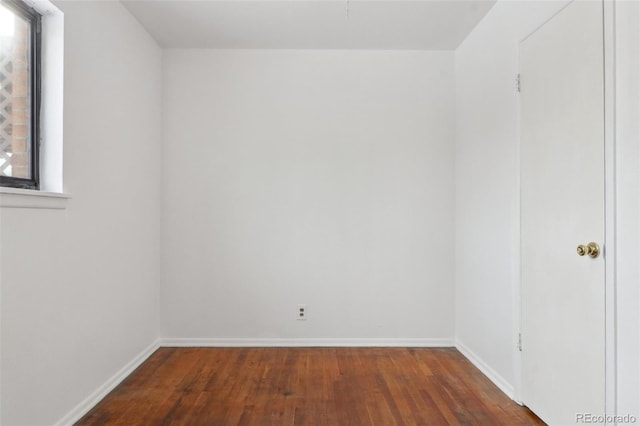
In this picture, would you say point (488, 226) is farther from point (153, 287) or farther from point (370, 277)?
point (153, 287)

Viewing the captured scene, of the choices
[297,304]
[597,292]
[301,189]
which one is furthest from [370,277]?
[597,292]

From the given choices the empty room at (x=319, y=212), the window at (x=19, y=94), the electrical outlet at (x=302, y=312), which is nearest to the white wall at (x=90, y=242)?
the empty room at (x=319, y=212)

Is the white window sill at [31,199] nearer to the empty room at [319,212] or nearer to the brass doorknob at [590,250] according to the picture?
the empty room at [319,212]

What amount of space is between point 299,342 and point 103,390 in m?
1.50

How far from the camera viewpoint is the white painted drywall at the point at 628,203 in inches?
59.3

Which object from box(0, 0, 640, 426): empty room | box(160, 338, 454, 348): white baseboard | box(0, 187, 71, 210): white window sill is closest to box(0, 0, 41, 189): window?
box(0, 0, 640, 426): empty room

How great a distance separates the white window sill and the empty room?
0.01 meters

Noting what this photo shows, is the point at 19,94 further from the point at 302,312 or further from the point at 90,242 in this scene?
the point at 302,312

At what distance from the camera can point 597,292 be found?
1688mm

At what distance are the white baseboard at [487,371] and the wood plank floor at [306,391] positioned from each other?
4cm

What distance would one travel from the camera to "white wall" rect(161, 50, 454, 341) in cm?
329

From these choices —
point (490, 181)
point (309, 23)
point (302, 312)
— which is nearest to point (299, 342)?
point (302, 312)

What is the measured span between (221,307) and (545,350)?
7.99 feet

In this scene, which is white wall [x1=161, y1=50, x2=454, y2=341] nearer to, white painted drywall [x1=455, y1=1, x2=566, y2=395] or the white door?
white painted drywall [x1=455, y1=1, x2=566, y2=395]
